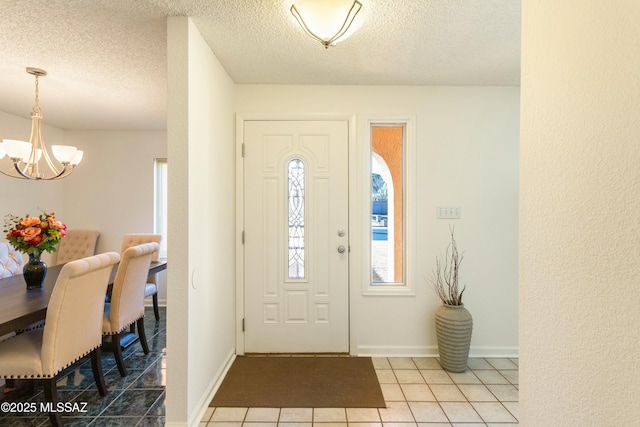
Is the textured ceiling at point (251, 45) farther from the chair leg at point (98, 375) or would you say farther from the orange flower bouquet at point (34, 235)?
the chair leg at point (98, 375)

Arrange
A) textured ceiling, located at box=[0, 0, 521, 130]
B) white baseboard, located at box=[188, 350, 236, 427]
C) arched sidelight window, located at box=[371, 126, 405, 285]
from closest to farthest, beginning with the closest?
textured ceiling, located at box=[0, 0, 521, 130] < white baseboard, located at box=[188, 350, 236, 427] < arched sidelight window, located at box=[371, 126, 405, 285]

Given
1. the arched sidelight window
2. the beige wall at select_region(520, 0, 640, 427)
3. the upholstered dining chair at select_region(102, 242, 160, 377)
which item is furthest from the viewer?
the arched sidelight window

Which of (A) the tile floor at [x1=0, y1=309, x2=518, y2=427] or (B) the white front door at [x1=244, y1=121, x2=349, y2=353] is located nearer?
(A) the tile floor at [x1=0, y1=309, x2=518, y2=427]

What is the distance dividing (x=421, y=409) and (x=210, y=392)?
1367mm

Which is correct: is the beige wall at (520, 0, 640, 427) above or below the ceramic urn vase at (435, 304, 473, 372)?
above

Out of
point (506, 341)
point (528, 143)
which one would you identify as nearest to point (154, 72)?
point (528, 143)

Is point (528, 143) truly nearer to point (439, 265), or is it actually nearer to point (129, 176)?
point (439, 265)

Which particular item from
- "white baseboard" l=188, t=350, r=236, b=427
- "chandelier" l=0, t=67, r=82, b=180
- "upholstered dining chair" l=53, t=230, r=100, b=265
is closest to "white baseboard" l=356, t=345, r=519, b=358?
"white baseboard" l=188, t=350, r=236, b=427

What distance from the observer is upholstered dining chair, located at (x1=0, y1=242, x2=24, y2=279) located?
2.68 metres

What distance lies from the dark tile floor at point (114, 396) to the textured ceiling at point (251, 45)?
7.56 feet

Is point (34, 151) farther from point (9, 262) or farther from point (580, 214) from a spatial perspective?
point (580, 214)

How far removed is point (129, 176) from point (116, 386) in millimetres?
2786

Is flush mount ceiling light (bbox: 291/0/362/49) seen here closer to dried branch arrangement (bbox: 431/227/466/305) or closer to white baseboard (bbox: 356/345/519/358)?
dried branch arrangement (bbox: 431/227/466/305)

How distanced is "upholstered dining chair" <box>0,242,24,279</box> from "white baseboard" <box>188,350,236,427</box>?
2101 mm
